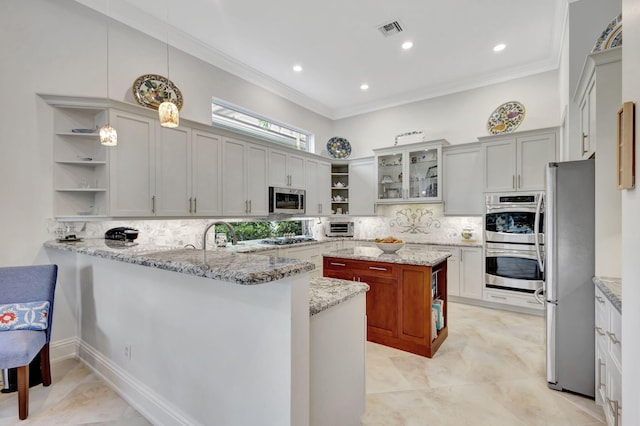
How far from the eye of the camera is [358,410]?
1.76 m

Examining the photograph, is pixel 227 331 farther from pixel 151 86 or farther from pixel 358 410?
pixel 151 86

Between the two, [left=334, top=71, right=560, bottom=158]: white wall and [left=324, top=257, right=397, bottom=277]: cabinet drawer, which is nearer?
[left=324, top=257, right=397, bottom=277]: cabinet drawer

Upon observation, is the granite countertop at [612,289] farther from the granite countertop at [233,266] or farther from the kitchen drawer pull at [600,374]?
the granite countertop at [233,266]

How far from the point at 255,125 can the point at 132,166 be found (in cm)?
219

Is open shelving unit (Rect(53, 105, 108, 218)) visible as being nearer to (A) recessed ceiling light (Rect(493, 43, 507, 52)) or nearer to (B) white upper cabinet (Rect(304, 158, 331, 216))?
(B) white upper cabinet (Rect(304, 158, 331, 216))

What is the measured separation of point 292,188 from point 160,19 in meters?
2.73

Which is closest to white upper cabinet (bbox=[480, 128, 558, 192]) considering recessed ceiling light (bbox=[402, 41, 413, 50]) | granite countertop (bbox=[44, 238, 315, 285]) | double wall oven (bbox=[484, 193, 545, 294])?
double wall oven (bbox=[484, 193, 545, 294])

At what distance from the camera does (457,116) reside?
191 inches

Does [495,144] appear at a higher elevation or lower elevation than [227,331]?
higher

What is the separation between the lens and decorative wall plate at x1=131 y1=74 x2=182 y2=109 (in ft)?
10.3

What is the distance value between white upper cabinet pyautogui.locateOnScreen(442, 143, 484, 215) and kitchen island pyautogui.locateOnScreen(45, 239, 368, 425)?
3.46 m

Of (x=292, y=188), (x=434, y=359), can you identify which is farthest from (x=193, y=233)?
(x=434, y=359)

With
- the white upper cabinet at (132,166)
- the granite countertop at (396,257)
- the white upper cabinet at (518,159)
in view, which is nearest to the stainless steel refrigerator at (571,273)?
the granite countertop at (396,257)

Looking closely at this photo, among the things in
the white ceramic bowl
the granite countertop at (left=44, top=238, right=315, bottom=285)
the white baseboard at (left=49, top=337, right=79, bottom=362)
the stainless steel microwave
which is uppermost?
the stainless steel microwave
